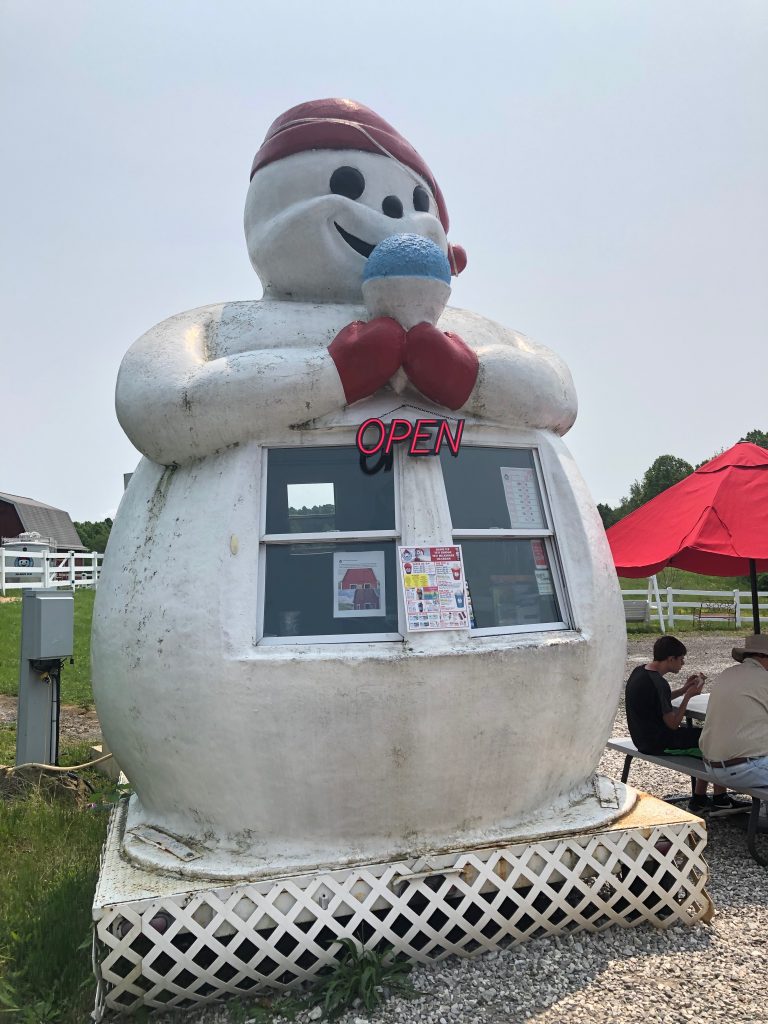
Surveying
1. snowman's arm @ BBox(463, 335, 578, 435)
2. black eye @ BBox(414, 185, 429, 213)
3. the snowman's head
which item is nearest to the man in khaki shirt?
snowman's arm @ BBox(463, 335, 578, 435)

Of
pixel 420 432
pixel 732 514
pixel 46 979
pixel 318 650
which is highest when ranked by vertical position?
pixel 420 432

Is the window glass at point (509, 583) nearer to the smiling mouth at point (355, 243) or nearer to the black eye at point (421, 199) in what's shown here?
the smiling mouth at point (355, 243)

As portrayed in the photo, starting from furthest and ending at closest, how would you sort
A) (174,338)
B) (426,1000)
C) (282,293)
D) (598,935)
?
(282,293)
(174,338)
(598,935)
(426,1000)

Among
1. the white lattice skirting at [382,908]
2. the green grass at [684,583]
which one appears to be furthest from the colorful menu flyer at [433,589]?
the green grass at [684,583]

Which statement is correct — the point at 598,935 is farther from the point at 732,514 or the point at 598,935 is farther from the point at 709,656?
the point at 709,656

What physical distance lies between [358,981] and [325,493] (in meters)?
2.24

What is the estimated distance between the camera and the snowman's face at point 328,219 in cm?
473

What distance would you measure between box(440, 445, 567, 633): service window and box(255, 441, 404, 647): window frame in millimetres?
346

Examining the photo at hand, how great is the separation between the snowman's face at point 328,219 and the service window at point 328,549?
134cm

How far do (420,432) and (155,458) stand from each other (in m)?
1.46

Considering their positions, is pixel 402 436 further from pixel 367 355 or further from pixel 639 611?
pixel 639 611

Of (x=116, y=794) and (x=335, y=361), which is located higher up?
(x=335, y=361)

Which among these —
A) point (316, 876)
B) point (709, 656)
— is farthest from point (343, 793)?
point (709, 656)

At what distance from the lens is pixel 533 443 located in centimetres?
454
